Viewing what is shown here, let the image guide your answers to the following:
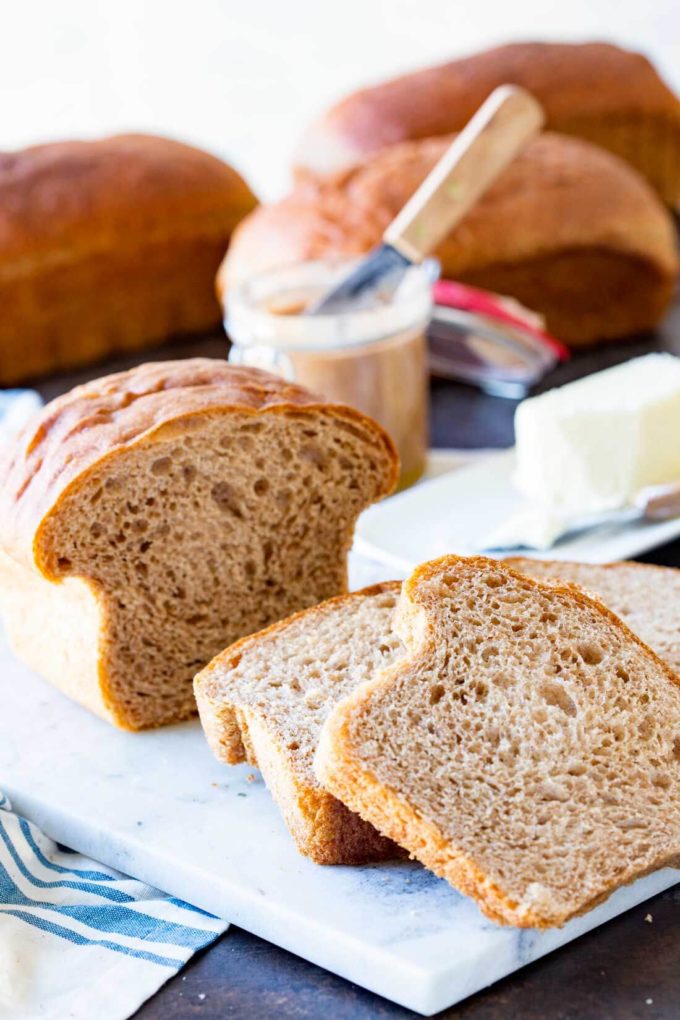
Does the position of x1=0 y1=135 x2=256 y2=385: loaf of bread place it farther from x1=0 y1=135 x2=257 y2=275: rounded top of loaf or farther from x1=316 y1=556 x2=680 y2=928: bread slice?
x1=316 y1=556 x2=680 y2=928: bread slice

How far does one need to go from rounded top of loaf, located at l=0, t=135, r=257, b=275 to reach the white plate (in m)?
1.86

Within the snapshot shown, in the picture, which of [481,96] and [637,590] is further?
[481,96]

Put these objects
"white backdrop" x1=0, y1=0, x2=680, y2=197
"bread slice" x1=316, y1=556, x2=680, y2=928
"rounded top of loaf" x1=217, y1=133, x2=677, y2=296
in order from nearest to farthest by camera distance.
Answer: "bread slice" x1=316, y1=556, x2=680, y2=928 → "rounded top of loaf" x1=217, y1=133, x2=677, y2=296 → "white backdrop" x1=0, y1=0, x2=680, y2=197

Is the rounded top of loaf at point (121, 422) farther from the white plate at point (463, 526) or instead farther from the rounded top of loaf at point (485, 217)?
the rounded top of loaf at point (485, 217)

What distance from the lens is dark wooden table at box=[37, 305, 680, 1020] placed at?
184 centimetres

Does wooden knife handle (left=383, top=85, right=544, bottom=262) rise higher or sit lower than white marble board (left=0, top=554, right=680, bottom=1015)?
higher

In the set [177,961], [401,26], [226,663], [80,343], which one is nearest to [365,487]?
[226,663]

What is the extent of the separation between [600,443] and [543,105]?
2641 mm

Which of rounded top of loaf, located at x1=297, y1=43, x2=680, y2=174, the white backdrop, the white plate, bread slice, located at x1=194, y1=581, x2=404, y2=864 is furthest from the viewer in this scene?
the white backdrop

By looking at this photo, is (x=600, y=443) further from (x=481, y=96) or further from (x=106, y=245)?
(x=481, y=96)

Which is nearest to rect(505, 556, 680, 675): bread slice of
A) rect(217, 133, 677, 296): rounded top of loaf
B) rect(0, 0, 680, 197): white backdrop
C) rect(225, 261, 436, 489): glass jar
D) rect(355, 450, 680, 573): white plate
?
rect(355, 450, 680, 573): white plate

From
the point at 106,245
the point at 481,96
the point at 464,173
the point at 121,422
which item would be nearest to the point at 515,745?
the point at 121,422

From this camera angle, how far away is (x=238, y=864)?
6.89ft

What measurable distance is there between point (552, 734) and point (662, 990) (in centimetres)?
38
